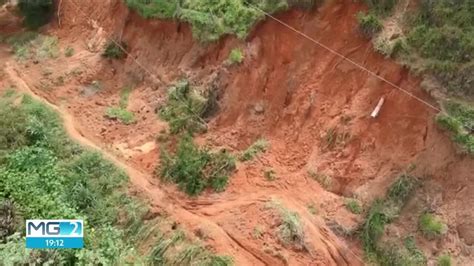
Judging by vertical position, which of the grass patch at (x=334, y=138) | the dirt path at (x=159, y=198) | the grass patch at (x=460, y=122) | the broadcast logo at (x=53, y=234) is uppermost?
the grass patch at (x=460, y=122)

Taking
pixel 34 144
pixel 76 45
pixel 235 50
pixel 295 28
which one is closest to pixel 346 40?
pixel 295 28

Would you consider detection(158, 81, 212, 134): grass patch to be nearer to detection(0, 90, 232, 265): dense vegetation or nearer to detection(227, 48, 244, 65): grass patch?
detection(227, 48, 244, 65): grass patch

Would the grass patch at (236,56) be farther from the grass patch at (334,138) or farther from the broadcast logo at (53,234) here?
the broadcast logo at (53,234)

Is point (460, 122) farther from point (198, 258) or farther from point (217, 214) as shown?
point (198, 258)

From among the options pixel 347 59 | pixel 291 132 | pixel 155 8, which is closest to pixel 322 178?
pixel 291 132

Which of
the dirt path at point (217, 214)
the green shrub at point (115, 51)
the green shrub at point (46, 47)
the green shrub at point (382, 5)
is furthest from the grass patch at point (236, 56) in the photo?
the green shrub at point (46, 47)
